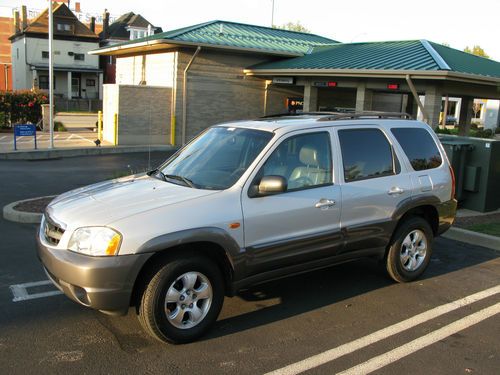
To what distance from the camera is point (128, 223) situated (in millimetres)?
3789

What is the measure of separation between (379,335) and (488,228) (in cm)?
466

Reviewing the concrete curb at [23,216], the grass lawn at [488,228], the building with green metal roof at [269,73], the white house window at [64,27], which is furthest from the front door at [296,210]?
the white house window at [64,27]

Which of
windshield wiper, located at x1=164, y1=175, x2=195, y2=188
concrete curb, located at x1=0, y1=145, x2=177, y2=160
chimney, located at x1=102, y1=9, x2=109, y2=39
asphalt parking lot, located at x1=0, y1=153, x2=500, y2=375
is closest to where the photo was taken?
asphalt parking lot, located at x1=0, y1=153, x2=500, y2=375

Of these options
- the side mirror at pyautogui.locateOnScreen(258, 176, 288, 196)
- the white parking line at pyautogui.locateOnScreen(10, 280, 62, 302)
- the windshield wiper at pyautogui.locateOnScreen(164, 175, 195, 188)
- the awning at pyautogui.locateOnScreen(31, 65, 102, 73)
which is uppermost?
the awning at pyautogui.locateOnScreen(31, 65, 102, 73)

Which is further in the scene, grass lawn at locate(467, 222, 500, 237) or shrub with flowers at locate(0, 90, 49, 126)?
shrub with flowers at locate(0, 90, 49, 126)

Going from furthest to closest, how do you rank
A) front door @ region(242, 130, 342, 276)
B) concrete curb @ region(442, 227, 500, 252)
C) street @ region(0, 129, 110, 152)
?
street @ region(0, 129, 110, 152), concrete curb @ region(442, 227, 500, 252), front door @ region(242, 130, 342, 276)

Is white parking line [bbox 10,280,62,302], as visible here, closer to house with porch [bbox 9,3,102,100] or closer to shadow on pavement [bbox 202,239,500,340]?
shadow on pavement [bbox 202,239,500,340]

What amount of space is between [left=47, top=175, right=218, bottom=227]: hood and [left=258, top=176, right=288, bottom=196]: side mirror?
0.42 meters

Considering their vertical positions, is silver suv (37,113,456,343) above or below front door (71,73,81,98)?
below

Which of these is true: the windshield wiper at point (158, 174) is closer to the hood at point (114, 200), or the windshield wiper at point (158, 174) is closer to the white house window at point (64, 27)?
the hood at point (114, 200)

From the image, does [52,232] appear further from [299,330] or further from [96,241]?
[299,330]

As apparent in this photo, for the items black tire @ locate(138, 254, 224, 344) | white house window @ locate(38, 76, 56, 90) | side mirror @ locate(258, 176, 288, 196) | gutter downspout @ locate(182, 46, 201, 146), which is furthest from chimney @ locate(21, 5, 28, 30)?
black tire @ locate(138, 254, 224, 344)

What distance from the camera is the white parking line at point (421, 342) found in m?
3.81

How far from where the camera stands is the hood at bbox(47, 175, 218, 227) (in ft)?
12.9
